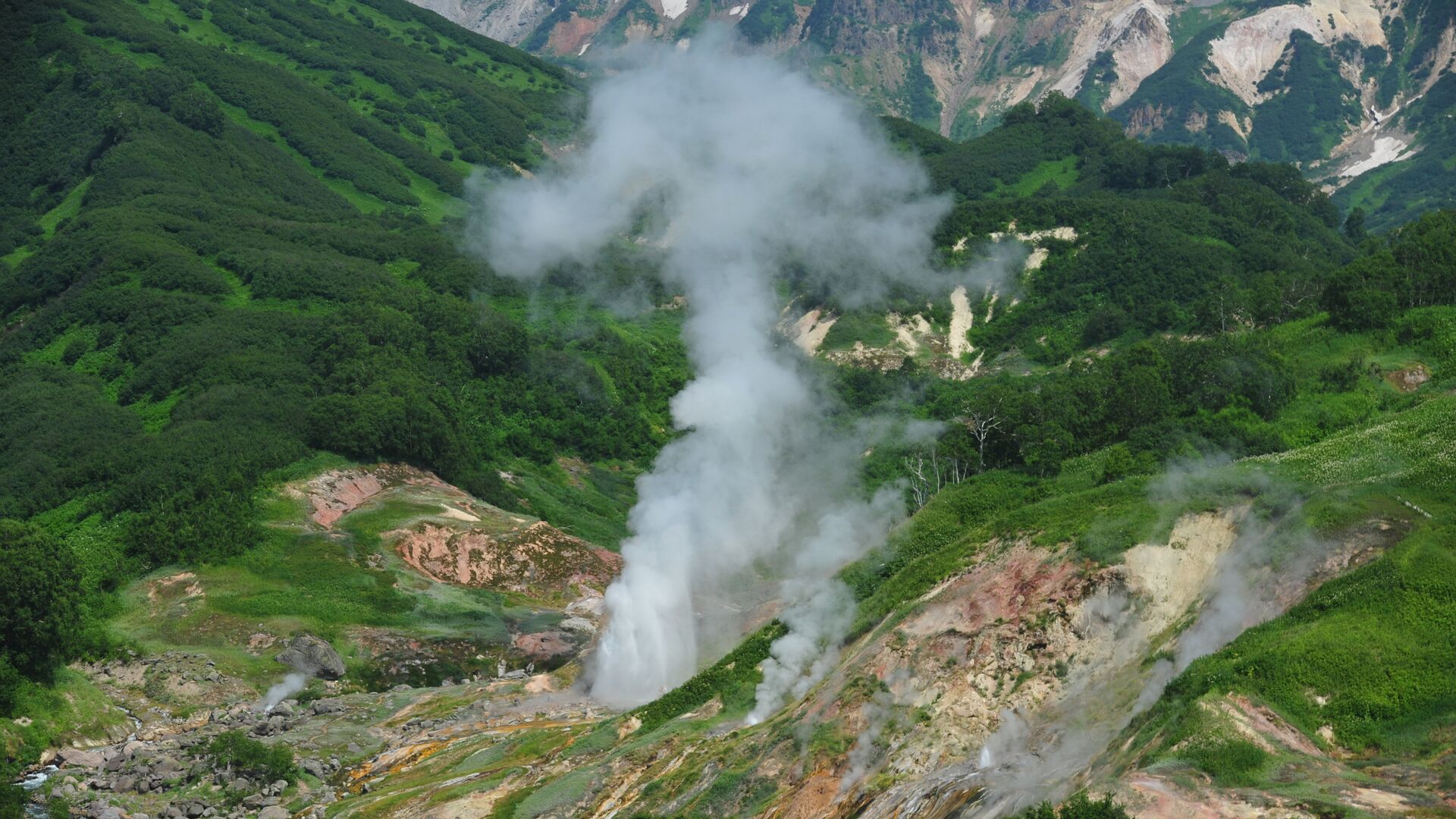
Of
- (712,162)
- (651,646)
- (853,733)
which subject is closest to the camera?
(853,733)

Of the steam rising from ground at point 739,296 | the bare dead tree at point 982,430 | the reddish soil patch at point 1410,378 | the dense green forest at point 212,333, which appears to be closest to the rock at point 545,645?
the steam rising from ground at point 739,296

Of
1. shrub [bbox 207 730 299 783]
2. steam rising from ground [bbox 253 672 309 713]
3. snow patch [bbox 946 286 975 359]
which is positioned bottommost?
steam rising from ground [bbox 253 672 309 713]

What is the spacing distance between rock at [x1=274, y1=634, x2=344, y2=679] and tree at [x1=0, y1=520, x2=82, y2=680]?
414 inches

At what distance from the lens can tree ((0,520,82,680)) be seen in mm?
56750

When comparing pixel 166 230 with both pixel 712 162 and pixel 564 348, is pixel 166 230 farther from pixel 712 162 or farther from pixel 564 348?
pixel 712 162

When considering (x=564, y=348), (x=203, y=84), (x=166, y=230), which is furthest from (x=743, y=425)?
(x=203, y=84)

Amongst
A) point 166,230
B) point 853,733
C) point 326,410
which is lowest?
point 853,733

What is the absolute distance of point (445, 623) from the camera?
79.4m

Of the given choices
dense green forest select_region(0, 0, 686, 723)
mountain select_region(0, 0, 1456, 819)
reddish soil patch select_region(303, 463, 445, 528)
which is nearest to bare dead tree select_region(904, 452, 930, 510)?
mountain select_region(0, 0, 1456, 819)

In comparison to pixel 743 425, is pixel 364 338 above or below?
above

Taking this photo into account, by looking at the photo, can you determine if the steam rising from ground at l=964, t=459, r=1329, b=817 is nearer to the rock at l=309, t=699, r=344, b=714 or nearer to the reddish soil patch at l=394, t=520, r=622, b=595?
the rock at l=309, t=699, r=344, b=714

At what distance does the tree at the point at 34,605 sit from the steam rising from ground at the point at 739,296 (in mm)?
23023

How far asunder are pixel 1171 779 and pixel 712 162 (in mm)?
151173

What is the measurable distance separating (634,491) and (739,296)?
131ft
